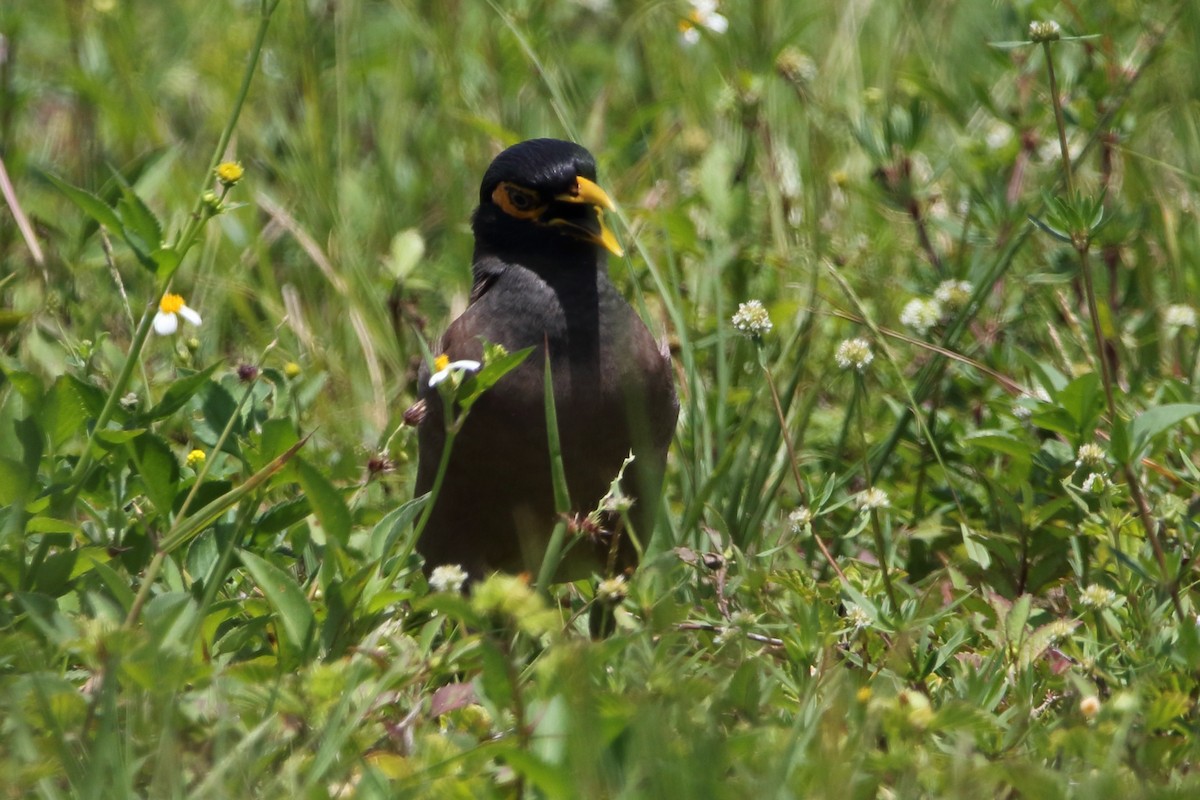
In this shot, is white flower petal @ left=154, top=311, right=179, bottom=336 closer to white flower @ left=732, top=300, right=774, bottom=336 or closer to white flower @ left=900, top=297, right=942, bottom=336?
white flower @ left=732, top=300, right=774, bottom=336

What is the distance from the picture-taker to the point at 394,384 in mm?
5359

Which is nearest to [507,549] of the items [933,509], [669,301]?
[669,301]

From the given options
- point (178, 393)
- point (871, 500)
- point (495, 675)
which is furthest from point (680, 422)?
point (495, 675)

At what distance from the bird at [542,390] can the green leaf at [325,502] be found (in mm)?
692

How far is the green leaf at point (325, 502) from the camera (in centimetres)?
318

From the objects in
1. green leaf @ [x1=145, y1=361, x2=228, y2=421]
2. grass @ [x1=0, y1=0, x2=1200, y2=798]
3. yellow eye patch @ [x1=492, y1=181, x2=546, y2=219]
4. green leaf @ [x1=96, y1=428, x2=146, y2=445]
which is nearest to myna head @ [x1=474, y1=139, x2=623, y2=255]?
yellow eye patch @ [x1=492, y1=181, x2=546, y2=219]

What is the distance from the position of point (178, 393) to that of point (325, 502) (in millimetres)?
Result: 528

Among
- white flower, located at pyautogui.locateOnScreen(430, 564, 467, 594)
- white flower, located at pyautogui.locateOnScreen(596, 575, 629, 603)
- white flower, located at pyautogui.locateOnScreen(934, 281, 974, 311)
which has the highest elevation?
white flower, located at pyautogui.locateOnScreen(430, 564, 467, 594)

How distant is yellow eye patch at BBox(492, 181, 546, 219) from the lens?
14.1 feet

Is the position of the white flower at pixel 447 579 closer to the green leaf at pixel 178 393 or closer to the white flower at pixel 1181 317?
the green leaf at pixel 178 393

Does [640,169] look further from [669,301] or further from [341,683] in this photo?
[341,683]

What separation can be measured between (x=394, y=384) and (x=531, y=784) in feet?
9.65

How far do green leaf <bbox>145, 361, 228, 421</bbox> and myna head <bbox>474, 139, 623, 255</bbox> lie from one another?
3.62ft

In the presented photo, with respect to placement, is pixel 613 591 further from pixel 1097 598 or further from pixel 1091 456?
pixel 1091 456
